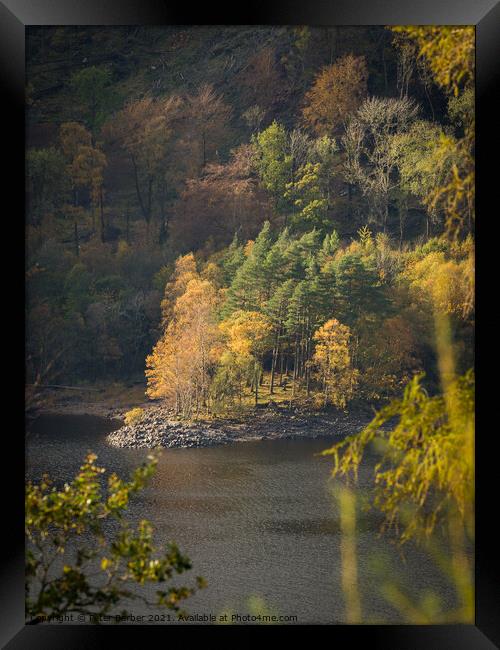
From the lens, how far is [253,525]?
18.6 feet

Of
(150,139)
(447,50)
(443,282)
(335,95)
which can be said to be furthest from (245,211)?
(447,50)

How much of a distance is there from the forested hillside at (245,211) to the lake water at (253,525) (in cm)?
38

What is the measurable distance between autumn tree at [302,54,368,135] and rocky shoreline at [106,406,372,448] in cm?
185

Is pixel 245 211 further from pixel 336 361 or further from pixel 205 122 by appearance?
pixel 336 361

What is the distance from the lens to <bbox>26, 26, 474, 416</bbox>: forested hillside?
5.69 metres

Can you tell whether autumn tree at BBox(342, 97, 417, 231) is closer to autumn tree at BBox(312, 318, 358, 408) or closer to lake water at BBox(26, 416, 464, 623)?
autumn tree at BBox(312, 318, 358, 408)

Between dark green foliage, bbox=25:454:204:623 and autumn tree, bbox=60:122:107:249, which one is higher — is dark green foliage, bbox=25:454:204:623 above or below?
below

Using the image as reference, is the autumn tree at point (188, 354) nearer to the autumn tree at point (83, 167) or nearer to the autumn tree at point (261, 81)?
the autumn tree at point (83, 167)

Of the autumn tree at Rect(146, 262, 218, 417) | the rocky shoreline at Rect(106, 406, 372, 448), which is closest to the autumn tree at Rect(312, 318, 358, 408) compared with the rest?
the rocky shoreline at Rect(106, 406, 372, 448)
